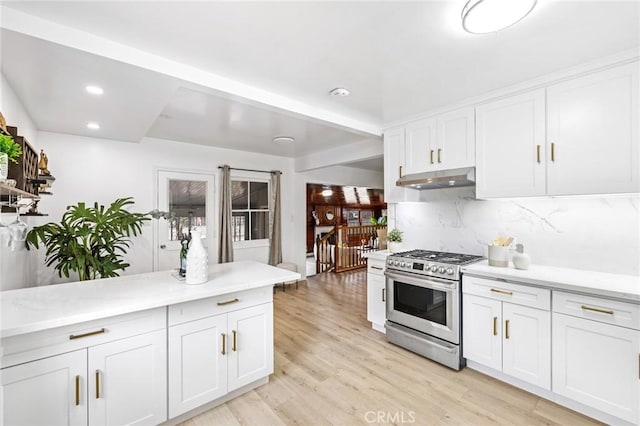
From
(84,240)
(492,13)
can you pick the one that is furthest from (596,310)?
(84,240)

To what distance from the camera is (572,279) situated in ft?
6.75

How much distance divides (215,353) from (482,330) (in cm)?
218

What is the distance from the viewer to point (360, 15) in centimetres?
154

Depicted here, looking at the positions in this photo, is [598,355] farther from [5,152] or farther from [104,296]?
[5,152]

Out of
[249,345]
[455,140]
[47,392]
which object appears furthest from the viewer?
[455,140]

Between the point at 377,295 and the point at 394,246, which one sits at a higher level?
the point at 394,246

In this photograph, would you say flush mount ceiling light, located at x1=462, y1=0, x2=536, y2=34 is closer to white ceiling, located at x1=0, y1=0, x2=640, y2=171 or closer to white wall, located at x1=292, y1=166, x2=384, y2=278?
white ceiling, located at x1=0, y1=0, x2=640, y2=171

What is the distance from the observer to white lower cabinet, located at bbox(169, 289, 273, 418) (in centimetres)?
184

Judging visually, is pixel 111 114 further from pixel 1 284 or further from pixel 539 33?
pixel 539 33

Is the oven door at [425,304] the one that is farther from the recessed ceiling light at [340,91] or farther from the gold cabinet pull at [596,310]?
the recessed ceiling light at [340,91]

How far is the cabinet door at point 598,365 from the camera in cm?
176

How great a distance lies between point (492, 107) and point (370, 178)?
5.13 m

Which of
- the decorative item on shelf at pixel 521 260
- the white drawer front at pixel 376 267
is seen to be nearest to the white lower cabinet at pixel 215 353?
the white drawer front at pixel 376 267

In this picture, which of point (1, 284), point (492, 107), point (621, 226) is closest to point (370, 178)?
point (492, 107)
